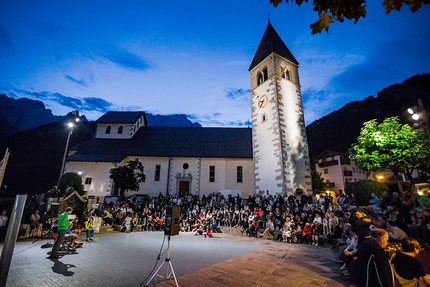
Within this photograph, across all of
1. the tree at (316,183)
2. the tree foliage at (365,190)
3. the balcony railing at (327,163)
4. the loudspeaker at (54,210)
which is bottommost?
the loudspeaker at (54,210)

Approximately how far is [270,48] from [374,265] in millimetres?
22223

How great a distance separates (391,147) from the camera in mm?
14828

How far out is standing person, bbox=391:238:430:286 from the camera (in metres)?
3.71

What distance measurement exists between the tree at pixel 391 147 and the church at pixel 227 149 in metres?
4.98

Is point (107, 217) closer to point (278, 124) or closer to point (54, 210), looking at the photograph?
point (54, 210)

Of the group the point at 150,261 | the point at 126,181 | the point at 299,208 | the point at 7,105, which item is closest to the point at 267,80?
the point at 299,208

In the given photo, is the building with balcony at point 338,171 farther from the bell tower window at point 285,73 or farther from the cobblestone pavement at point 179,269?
the cobblestone pavement at point 179,269

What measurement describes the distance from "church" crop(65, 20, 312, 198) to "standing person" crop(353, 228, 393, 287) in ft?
44.3

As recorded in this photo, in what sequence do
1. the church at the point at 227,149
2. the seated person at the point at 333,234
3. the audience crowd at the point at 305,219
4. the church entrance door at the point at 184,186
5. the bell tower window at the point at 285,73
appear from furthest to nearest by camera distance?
1. the church entrance door at the point at 184,186
2. the bell tower window at the point at 285,73
3. the church at the point at 227,149
4. the seated person at the point at 333,234
5. the audience crowd at the point at 305,219

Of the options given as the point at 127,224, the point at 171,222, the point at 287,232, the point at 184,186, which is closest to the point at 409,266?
the point at 171,222

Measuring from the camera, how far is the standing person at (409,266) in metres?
3.71

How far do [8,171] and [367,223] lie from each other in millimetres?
60273

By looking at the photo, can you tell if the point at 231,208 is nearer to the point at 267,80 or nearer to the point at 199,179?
the point at 199,179

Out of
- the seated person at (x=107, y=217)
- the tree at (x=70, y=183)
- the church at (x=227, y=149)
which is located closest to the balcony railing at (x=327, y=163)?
the church at (x=227, y=149)
